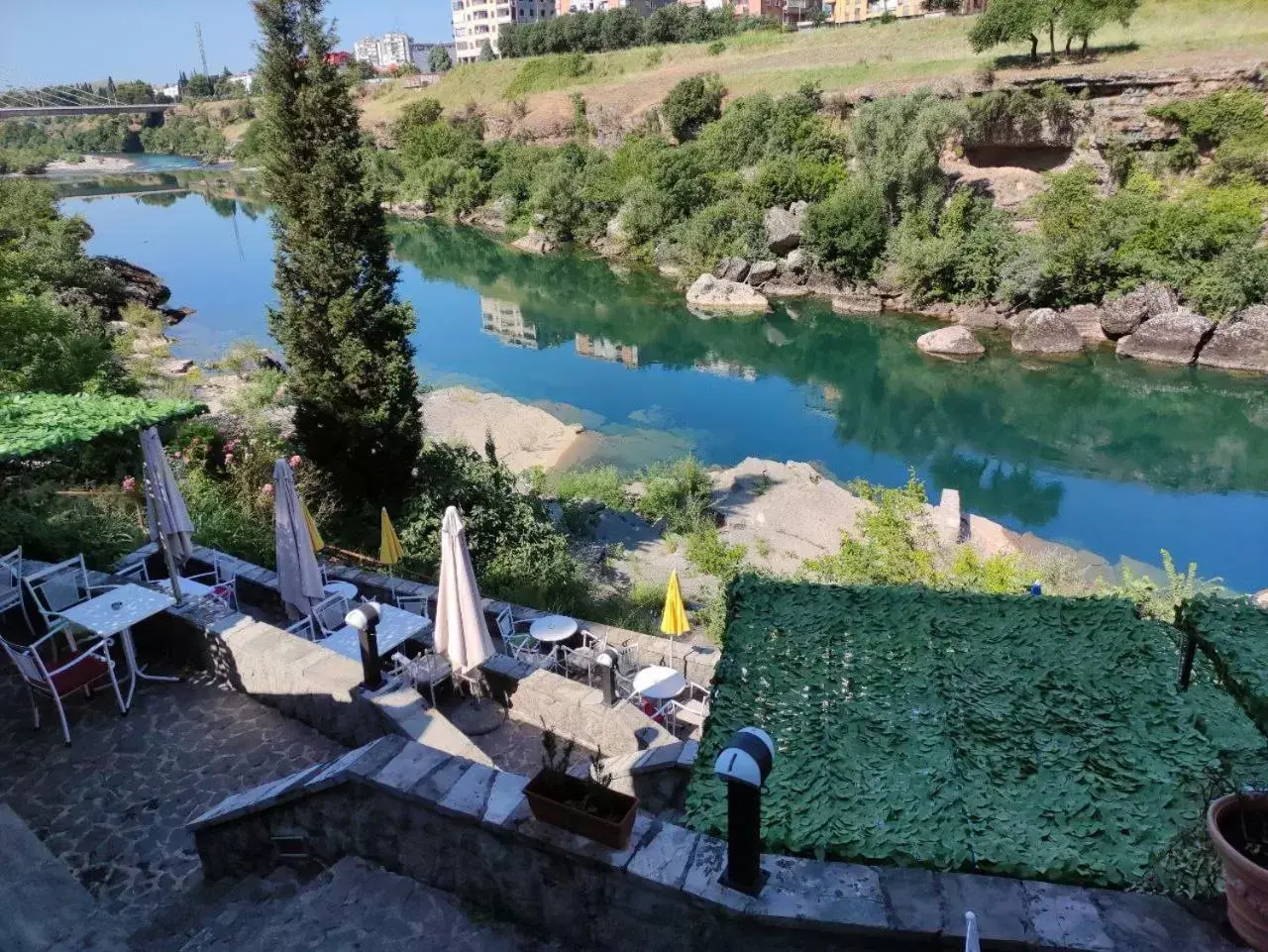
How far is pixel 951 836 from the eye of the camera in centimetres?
330

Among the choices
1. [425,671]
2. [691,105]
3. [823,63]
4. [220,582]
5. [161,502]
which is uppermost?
[823,63]

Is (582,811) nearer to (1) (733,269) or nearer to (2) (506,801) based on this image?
(2) (506,801)

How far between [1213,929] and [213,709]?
6.37 metres

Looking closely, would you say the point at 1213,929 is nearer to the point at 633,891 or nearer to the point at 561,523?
the point at 633,891

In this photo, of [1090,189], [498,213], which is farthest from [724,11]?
[1090,189]

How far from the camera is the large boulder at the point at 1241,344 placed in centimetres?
2384

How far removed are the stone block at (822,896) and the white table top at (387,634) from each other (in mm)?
4574

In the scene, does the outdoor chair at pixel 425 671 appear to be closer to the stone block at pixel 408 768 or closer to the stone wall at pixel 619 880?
the stone wall at pixel 619 880

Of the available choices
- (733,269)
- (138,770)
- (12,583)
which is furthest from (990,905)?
(733,269)

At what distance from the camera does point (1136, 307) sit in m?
26.3

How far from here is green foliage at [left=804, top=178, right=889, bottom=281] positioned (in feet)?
105

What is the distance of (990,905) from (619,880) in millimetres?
1427

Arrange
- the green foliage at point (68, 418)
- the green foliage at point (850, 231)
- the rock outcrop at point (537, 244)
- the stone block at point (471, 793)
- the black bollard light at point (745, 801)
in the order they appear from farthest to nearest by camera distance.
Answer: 1. the rock outcrop at point (537, 244)
2. the green foliage at point (850, 231)
3. the green foliage at point (68, 418)
4. the stone block at point (471, 793)
5. the black bollard light at point (745, 801)

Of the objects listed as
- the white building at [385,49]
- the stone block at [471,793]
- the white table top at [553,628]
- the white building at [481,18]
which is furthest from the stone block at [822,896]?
the white building at [385,49]
